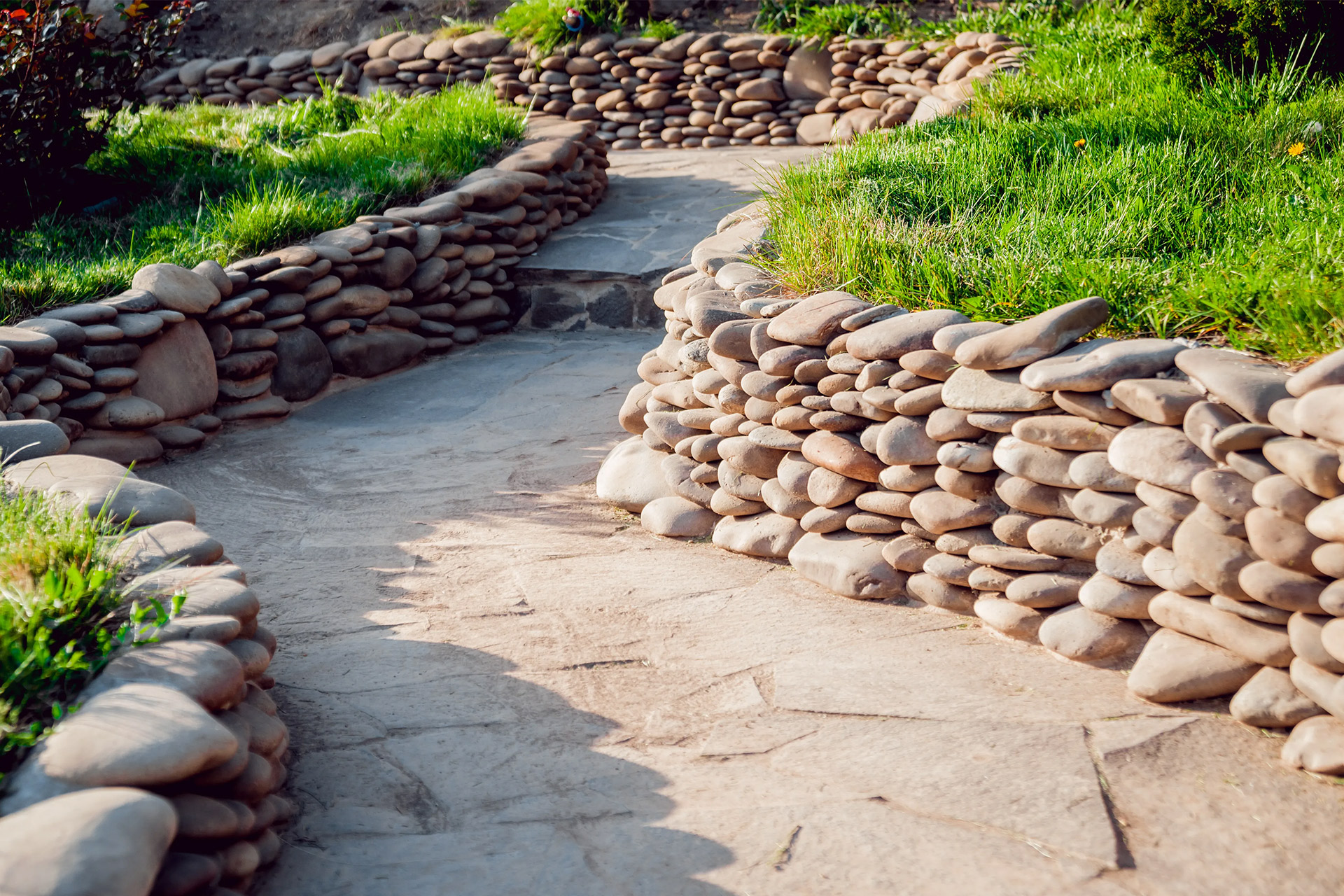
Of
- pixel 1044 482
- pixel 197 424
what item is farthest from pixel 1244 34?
pixel 197 424

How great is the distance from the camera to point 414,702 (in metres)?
2.66

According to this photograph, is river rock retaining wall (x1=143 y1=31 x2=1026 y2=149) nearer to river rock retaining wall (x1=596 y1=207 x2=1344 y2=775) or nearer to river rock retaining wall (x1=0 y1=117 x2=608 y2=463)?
river rock retaining wall (x1=0 y1=117 x2=608 y2=463)

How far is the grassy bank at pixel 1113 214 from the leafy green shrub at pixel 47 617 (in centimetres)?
234

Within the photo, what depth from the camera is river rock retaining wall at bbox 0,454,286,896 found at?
156cm

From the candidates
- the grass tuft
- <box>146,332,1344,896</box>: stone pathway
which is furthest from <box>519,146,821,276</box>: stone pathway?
<box>146,332,1344,896</box>: stone pathway

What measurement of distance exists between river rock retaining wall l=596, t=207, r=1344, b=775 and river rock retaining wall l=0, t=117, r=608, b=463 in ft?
6.70

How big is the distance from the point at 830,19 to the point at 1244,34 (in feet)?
15.1

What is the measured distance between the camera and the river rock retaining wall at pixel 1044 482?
2279mm

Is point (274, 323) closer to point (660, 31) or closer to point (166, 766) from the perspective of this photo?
point (166, 766)

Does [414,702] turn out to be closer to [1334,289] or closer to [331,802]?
[331,802]

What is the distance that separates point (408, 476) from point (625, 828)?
2.54 metres

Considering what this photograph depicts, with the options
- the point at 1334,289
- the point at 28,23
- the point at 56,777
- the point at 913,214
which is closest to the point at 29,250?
the point at 28,23

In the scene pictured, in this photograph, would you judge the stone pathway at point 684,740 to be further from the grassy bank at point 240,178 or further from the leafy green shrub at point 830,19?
the leafy green shrub at point 830,19

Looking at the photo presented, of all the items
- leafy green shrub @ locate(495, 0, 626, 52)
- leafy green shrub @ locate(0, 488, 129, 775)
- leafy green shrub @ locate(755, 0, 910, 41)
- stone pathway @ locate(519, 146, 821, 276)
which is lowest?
stone pathway @ locate(519, 146, 821, 276)
